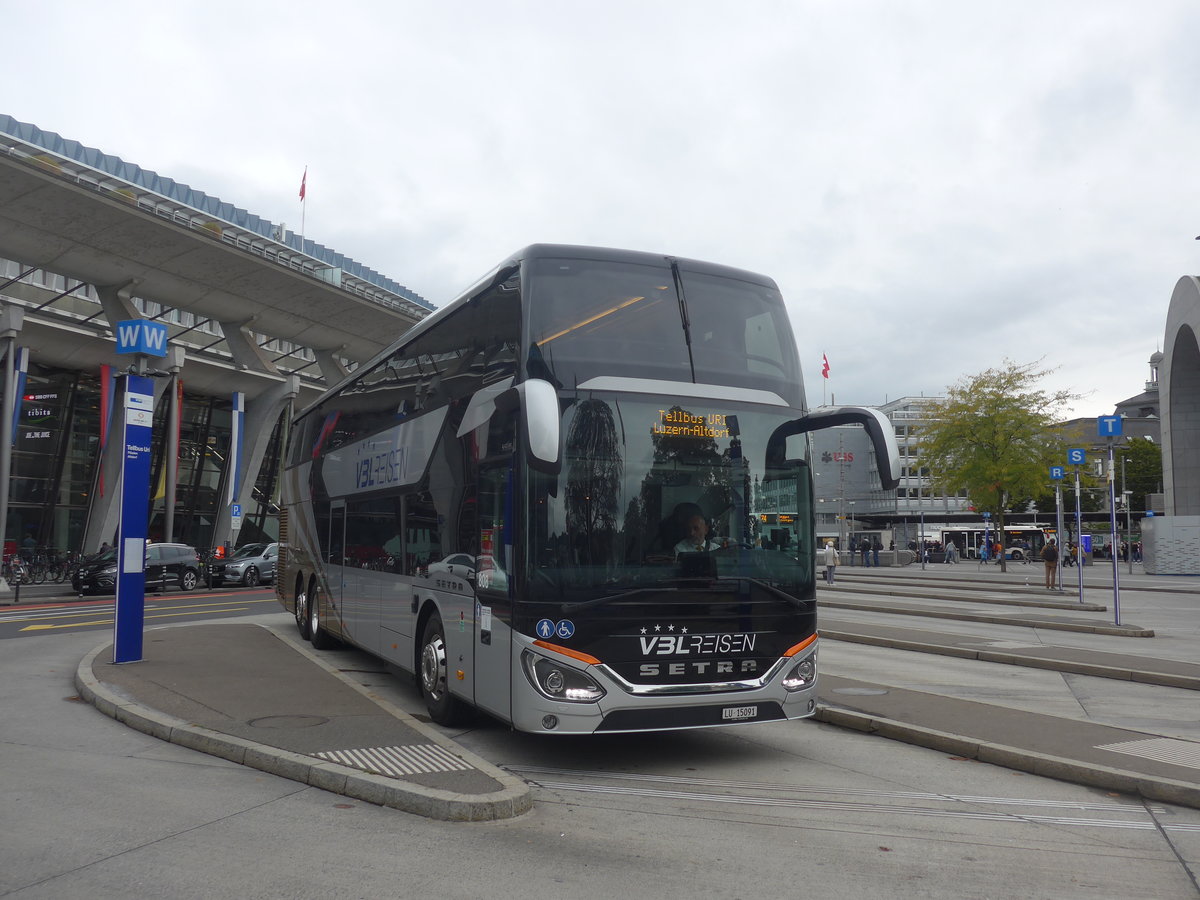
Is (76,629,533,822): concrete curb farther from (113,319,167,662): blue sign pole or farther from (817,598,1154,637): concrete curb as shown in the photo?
(817,598,1154,637): concrete curb

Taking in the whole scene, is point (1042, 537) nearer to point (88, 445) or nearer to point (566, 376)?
point (88, 445)

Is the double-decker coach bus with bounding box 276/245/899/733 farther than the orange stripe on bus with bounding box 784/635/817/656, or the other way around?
the orange stripe on bus with bounding box 784/635/817/656

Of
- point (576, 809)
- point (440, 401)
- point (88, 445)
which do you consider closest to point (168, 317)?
point (88, 445)

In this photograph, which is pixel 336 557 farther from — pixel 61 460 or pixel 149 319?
pixel 61 460

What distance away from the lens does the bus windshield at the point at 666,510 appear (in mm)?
7203

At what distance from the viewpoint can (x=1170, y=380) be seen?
50156 mm

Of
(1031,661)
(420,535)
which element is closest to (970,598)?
(1031,661)

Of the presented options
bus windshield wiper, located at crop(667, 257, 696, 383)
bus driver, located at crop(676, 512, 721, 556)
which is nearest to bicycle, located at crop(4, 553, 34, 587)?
bus windshield wiper, located at crop(667, 257, 696, 383)

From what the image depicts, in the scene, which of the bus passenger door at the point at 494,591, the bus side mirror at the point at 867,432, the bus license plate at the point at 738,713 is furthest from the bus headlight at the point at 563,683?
the bus side mirror at the point at 867,432

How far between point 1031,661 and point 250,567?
102 ft

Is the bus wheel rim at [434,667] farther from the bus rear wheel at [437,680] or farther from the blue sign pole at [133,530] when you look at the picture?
the blue sign pole at [133,530]

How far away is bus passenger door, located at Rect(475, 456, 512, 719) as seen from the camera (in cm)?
744

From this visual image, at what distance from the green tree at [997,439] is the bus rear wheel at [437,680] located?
35400mm

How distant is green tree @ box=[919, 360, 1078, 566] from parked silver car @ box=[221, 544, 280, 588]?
27795mm
